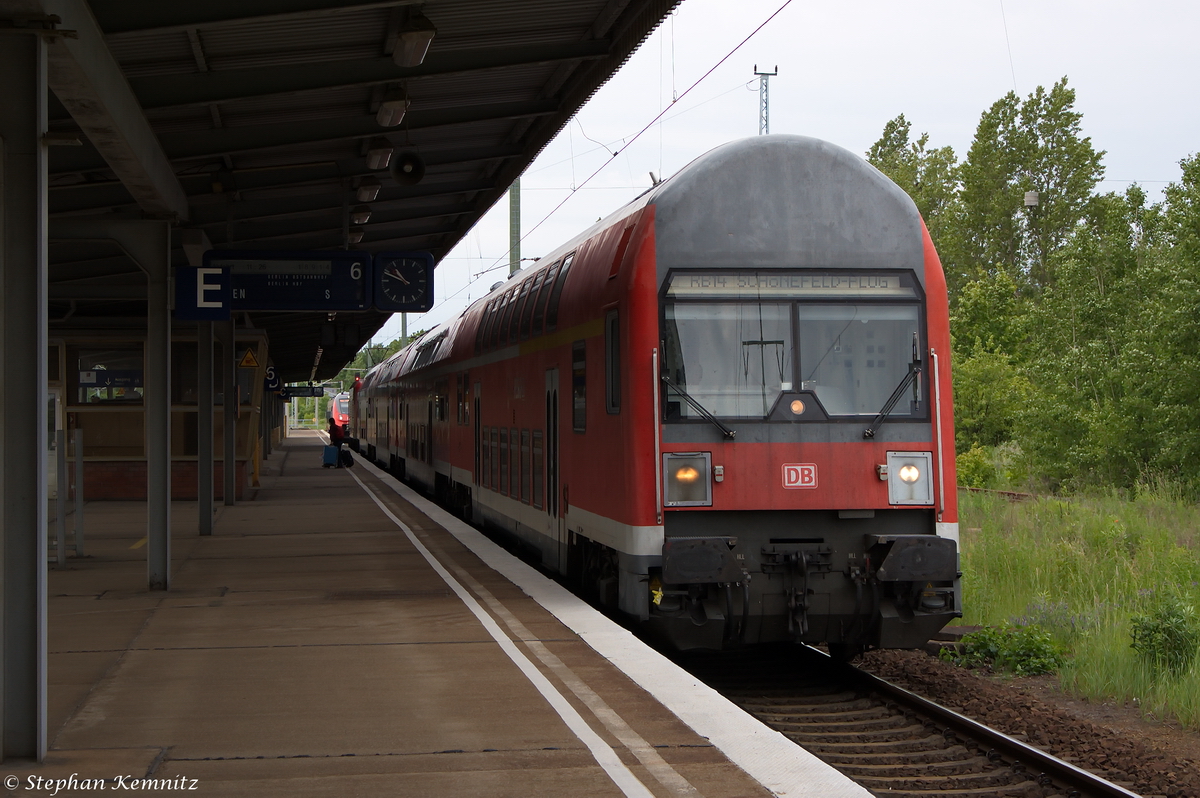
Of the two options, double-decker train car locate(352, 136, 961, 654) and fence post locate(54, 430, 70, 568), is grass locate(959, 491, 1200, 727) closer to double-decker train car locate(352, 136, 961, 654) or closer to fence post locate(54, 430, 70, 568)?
double-decker train car locate(352, 136, 961, 654)

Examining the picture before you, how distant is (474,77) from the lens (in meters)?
11.7

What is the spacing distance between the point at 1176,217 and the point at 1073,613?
13.6 m

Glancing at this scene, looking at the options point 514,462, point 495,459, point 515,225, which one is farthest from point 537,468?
point 515,225

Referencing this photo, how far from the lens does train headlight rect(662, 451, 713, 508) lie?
27.2 feet

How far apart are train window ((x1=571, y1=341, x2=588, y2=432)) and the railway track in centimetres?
205

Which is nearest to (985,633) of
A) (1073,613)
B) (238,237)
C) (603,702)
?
(1073,613)

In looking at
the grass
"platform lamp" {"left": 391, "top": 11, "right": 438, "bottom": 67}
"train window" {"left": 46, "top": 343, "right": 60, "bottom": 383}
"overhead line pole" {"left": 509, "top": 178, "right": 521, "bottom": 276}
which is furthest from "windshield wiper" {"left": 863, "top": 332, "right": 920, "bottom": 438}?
"overhead line pole" {"left": 509, "top": 178, "right": 521, "bottom": 276}

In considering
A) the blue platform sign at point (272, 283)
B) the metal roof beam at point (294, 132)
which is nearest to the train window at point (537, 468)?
the metal roof beam at point (294, 132)

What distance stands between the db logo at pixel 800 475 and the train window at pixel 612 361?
127cm

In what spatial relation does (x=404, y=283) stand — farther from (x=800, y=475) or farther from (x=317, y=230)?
(x=800, y=475)

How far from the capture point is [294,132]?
11.9 meters

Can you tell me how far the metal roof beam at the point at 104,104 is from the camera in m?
6.59

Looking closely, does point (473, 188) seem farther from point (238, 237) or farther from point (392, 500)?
point (392, 500)

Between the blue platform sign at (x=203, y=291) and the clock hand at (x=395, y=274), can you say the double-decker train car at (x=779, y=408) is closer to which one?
the blue platform sign at (x=203, y=291)
